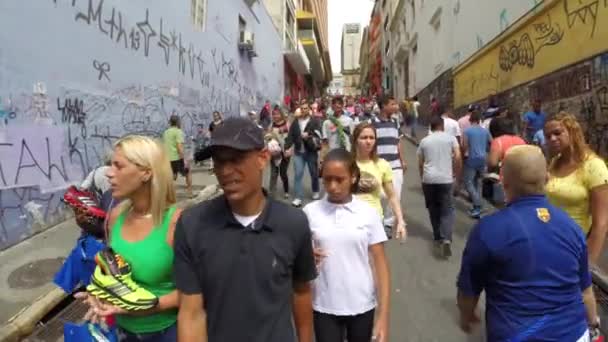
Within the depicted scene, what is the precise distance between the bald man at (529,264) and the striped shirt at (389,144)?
3.98m

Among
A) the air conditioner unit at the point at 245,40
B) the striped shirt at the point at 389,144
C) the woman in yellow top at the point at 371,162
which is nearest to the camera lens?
the woman in yellow top at the point at 371,162

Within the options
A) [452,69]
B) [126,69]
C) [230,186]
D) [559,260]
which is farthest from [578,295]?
[452,69]

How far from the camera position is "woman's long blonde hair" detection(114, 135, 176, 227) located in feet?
7.41

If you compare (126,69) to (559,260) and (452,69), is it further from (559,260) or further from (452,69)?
(452,69)

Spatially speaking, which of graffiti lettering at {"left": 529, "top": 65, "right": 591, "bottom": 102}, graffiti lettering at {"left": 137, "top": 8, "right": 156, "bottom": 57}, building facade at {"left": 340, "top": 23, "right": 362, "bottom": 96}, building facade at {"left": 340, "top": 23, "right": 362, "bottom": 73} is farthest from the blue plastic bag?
building facade at {"left": 340, "top": 23, "right": 362, "bottom": 73}

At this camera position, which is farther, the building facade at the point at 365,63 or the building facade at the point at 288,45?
the building facade at the point at 365,63

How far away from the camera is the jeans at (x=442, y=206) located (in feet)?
19.6

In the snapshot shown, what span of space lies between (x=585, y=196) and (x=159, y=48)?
10.4 metres

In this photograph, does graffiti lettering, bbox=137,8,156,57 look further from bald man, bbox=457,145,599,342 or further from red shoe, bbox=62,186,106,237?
bald man, bbox=457,145,599,342

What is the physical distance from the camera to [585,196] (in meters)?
3.18

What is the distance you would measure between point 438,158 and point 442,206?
61cm

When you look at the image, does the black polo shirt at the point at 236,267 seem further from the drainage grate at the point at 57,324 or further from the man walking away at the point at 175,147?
the man walking away at the point at 175,147

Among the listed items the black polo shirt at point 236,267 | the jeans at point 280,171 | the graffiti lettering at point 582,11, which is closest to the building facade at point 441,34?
the graffiti lettering at point 582,11

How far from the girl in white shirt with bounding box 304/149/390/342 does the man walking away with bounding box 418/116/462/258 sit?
3552 mm
